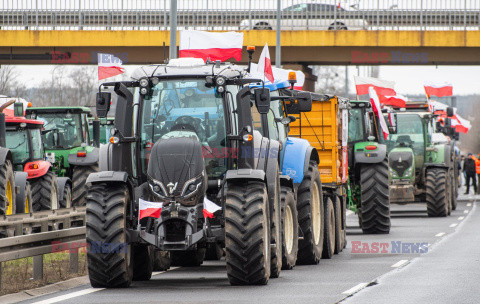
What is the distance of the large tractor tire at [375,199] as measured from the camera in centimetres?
2327

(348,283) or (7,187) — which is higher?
(7,187)

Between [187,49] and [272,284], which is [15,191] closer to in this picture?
[187,49]

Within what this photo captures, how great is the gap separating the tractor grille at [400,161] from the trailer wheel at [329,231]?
11166 mm

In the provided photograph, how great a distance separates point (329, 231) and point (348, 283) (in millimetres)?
4697

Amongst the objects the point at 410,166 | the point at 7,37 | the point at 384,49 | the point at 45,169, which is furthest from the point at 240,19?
the point at 45,169

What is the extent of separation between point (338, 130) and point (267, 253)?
7306mm

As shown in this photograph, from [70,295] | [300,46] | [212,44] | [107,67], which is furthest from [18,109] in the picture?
[300,46]

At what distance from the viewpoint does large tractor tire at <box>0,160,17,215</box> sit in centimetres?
1758

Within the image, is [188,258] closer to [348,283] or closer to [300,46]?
[348,283]

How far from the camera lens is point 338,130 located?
1967 centimetres

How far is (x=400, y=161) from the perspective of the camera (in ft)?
96.3

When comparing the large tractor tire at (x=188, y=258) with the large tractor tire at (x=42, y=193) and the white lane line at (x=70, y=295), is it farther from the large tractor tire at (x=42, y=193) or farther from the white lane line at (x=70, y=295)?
the large tractor tire at (x=42, y=193)

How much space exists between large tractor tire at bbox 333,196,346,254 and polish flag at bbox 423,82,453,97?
26449 mm

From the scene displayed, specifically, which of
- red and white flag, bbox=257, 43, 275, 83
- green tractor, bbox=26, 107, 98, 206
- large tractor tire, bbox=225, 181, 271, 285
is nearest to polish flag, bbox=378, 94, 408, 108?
green tractor, bbox=26, 107, 98, 206
